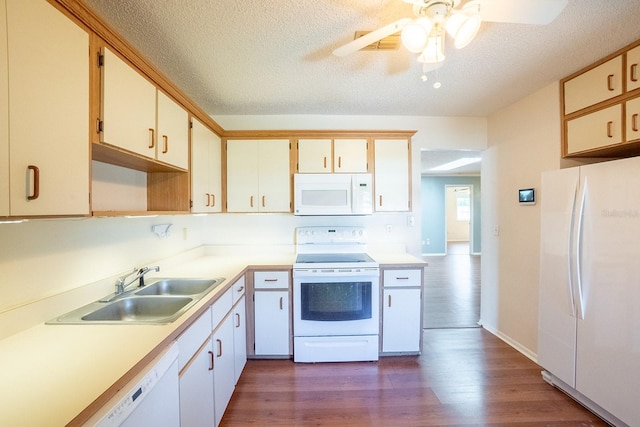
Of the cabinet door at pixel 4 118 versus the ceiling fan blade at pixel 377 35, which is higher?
the ceiling fan blade at pixel 377 35

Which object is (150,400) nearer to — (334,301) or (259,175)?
(334,301)

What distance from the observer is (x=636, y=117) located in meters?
1.59

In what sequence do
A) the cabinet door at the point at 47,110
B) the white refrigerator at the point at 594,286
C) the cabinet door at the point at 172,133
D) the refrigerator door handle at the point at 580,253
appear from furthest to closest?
the refrigerator door handle at the point at 580,253 < the cabinet door at the point at 172,133 < the white refrigerator at the point at 594,286 < the cabinet door at the point at 47,110

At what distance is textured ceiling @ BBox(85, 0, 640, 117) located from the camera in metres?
1.36

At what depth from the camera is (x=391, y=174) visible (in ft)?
8.80

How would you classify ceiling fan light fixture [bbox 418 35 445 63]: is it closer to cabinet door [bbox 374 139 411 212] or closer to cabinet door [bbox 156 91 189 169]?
cabinet door [bbox 374 139 411 212]

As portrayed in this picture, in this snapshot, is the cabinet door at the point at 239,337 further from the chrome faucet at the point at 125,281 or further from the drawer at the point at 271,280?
the chrome faucet at the point at 125,281

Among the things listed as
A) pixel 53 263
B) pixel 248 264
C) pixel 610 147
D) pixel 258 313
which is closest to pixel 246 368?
pixel 258 313

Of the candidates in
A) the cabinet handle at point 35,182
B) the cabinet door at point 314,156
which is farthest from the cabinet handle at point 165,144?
the cabinet door at point 314,156

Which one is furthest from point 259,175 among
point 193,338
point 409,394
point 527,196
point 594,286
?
point 594,286

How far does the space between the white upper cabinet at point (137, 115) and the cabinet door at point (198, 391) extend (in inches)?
45.1

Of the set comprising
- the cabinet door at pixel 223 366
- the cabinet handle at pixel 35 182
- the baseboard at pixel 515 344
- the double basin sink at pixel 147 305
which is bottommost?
the baseboard at pixel 515 344

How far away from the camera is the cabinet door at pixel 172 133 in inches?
62.2

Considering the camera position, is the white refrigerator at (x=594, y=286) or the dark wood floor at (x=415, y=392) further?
the dark wood floor at (x=415, y=392)
